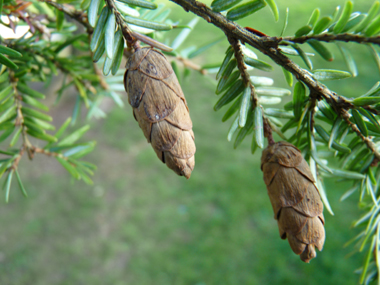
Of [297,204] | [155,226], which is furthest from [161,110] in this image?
[155,226]

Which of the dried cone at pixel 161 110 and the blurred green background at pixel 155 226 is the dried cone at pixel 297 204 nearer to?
the dried cone at pixel 161 110

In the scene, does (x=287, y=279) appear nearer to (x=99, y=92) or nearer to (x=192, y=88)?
(x=99, y=92)

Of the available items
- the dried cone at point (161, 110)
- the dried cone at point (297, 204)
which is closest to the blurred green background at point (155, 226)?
the dried cone at point (297, 204)

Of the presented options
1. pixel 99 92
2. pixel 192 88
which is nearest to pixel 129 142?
pixel 192 88

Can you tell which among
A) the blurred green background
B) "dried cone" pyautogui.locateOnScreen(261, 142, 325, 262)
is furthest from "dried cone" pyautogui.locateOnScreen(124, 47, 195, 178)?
the blurred green background

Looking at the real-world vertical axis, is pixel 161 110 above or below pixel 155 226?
above

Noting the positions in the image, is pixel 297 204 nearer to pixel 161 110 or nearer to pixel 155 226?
pixel 161 110
